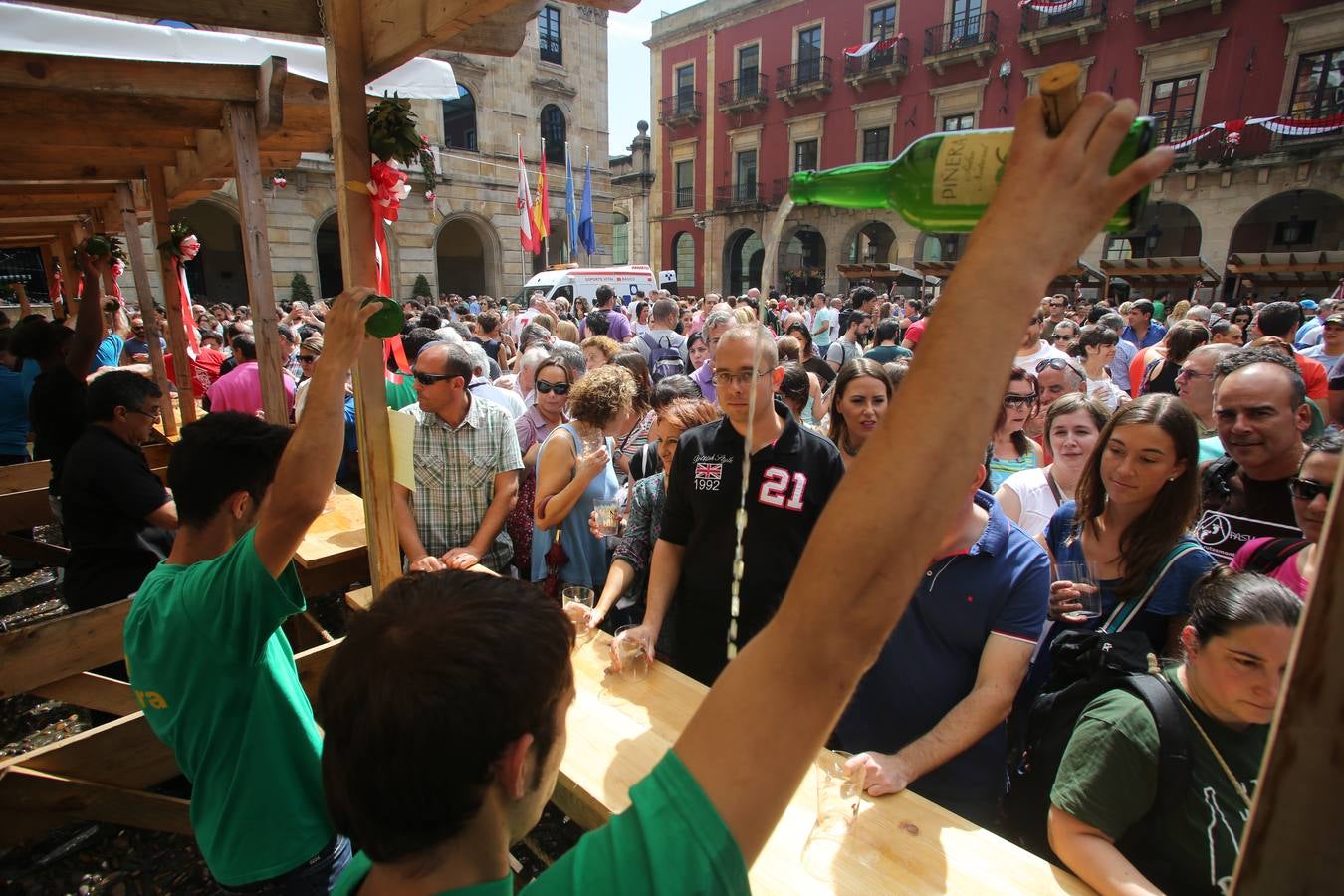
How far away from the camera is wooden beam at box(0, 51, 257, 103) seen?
10.2ft

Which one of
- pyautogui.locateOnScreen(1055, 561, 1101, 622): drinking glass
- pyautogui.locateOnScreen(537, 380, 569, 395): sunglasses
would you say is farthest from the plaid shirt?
pyautogui.locateOnScreen(1055, 561, 1101, 622): drinking glass

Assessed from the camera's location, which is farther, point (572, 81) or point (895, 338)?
point (572, 81)

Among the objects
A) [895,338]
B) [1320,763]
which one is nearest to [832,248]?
[895,338]

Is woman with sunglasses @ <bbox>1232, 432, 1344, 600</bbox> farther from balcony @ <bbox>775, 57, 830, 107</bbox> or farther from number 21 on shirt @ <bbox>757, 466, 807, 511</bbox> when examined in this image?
balcony @ <bbox>775, 57, 830, 107</bbox>

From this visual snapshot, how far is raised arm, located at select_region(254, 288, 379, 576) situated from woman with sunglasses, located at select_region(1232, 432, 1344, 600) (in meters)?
2.56

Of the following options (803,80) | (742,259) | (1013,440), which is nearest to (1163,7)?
(803,80)

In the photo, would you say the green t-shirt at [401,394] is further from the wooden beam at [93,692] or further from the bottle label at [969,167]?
the bottle label at [969,167]

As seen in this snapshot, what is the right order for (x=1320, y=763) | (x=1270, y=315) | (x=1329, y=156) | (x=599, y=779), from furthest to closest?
(x=1329, y=156) → (x=1270, y=315) → (x=599, y=779) → (x=1320, y=763)

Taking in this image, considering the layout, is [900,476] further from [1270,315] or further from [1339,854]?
[1270,315]

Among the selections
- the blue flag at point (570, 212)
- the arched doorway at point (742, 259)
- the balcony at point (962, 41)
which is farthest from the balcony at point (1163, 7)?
the blue flag at point (570, 212)

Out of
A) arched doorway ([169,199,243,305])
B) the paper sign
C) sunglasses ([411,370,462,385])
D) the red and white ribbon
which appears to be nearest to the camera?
the paper sign

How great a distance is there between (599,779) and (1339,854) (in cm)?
158

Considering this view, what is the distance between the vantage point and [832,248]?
1022 inches

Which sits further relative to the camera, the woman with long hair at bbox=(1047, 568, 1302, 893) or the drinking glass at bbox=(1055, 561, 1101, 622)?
the drinking glass at bbox=(1055, 561, 1101, 622)
